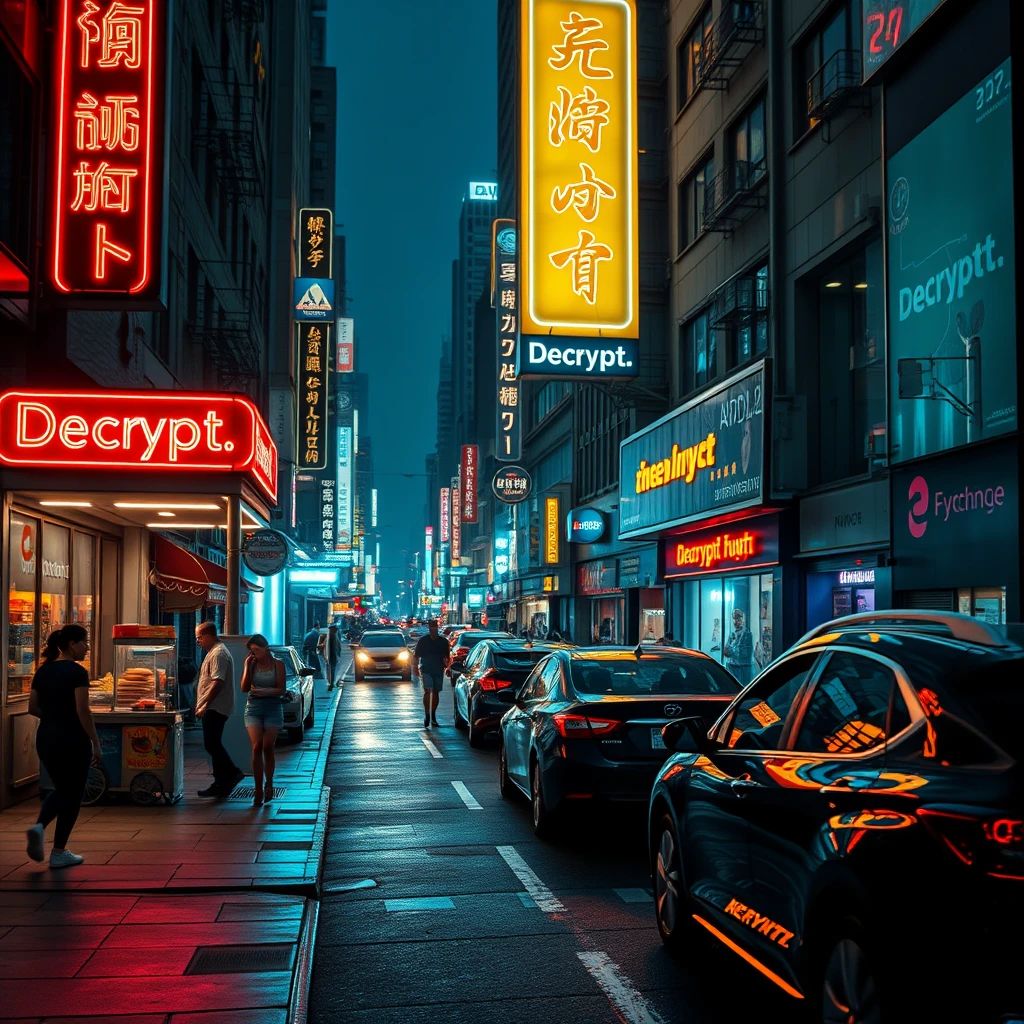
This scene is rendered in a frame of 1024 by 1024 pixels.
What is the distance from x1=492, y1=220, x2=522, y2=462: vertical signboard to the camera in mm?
47781

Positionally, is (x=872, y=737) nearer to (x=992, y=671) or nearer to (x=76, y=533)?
(x=992, y=671)

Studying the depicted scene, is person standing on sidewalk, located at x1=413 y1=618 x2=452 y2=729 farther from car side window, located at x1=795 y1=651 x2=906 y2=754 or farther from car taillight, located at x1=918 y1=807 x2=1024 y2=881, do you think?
car taillight, located at x1=918 y1=807 x2=1024 y2=881

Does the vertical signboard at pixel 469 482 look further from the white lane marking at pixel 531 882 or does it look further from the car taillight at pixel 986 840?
the car taillight at pixel 986 840

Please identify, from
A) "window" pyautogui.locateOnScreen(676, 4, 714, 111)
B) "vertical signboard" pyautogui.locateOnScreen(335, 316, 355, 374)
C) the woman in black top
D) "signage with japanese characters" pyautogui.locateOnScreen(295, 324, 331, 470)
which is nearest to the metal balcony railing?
"window" pyautogui.locateOnScreen(676, 4, 714, 111)

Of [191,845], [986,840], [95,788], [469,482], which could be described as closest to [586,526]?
[95,788]

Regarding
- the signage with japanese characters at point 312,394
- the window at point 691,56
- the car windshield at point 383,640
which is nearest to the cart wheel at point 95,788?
the window at point 691,56

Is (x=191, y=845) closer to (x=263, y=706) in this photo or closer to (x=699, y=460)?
(x=263, y=706)

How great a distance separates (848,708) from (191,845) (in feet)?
22.8

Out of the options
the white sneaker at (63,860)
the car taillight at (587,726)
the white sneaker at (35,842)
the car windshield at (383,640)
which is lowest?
the white sneaker at (63,860)

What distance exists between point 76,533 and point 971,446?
1145 centimetres

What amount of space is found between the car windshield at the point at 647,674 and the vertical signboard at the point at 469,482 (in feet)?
281

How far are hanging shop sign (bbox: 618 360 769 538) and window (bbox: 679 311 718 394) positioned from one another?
1579 millimetres

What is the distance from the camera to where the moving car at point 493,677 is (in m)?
18.7

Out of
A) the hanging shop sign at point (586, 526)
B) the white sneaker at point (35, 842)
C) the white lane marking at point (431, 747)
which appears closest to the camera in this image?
the white sneaker at point (35, 842)
